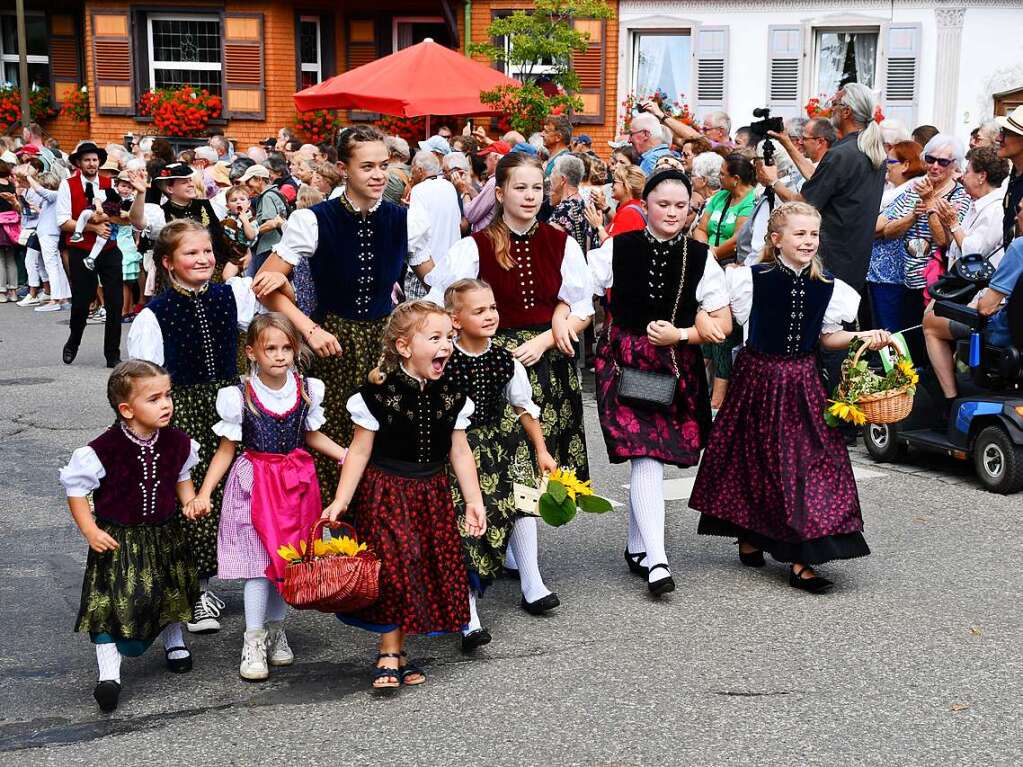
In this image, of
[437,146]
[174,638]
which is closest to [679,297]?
[174,638]

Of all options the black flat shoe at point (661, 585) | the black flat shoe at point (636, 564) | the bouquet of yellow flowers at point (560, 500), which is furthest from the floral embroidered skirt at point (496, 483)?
the black flat shoe at point (636, 564)

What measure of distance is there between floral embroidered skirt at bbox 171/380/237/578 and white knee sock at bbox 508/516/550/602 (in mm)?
1226

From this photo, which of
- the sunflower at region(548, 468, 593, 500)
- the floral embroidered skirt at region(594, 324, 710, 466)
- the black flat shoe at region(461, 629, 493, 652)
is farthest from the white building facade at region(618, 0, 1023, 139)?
the black flat shoe at region(461, 629, 493, 652)

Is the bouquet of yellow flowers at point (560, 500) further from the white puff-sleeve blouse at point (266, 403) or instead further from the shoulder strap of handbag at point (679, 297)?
the shoulder strap of handbag at point (679, 297)

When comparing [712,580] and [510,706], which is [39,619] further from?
[712,580]

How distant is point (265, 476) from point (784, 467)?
7.50ft

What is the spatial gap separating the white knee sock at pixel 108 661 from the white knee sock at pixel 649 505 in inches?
91.3

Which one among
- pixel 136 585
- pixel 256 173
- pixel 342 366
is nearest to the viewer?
pixel 136 585

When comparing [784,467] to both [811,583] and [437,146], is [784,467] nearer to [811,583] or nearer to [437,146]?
[811,583]

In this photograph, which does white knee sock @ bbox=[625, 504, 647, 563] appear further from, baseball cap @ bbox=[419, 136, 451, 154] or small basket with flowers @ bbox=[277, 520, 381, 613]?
baseball cap @ bbox=[419, 136, 451, 154]

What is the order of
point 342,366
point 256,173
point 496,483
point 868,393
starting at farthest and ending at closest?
point 256,173 → point 868,393 → point 342,366 → point 496,483

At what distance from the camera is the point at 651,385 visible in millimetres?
5977

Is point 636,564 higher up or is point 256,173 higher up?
point 256,173

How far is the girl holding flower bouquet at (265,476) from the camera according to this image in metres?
5.02
